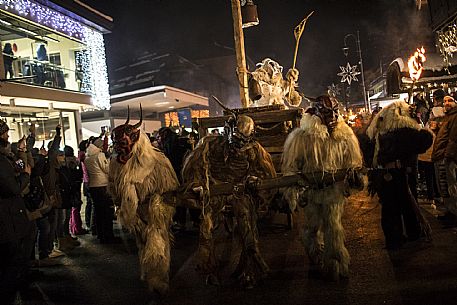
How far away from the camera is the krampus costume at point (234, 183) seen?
17.3 ft

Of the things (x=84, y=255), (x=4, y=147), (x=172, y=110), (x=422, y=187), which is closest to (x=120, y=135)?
(x=4, y=147)

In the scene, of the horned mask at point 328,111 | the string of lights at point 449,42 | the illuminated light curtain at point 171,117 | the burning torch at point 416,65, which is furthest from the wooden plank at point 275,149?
the illuminated light curtain at point 171,117

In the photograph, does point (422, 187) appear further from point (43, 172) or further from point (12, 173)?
point (12, 173)

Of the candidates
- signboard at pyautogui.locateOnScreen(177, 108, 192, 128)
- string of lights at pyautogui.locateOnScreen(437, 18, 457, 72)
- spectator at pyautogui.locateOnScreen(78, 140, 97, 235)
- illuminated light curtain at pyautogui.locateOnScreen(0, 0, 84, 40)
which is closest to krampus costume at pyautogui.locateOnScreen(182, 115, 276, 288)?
spectator at pyautogui.locateOnScreen(78, 140, 97, 235)

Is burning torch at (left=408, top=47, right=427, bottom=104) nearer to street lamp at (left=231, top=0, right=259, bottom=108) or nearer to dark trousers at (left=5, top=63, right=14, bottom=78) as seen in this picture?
street lamp at (left=231, top=0, right=259, bottom=108)

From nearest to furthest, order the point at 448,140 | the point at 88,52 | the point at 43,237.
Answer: the point at 448,140 < the point at 43,237 < the point at 88,52

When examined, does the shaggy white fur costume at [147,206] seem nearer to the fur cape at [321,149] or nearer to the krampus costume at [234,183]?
the krampus costume at [234,183]

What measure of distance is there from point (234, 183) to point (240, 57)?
224 inches

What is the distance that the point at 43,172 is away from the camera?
23.5ft

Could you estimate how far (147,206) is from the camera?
507 cm

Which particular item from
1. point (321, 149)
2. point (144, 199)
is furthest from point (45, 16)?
point (321, 149)

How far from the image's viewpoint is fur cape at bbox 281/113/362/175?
5172mm

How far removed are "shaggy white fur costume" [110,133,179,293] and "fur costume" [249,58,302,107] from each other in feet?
15.5

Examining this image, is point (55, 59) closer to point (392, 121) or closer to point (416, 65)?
point (416, 65)
